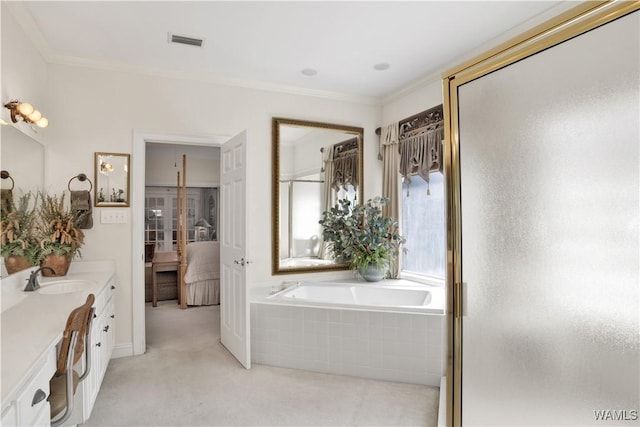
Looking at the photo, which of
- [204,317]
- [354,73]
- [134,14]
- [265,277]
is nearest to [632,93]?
[134,14]

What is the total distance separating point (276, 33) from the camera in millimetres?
2748

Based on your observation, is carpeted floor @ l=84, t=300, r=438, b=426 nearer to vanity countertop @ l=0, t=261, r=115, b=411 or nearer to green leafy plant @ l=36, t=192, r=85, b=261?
vanity countertop @ l=0, t=261, r=115, b=411

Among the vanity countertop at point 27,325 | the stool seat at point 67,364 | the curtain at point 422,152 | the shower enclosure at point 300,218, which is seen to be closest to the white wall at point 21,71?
the vanity countertop at point 27,325

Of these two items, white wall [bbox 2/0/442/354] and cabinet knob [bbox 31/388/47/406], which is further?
white wall [bbox 2/0/442/354]

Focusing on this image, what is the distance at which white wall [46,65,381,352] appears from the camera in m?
3.10

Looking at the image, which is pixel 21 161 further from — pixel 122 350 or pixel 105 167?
pixel 122 350

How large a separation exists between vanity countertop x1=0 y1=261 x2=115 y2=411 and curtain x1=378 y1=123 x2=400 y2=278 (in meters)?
2.79

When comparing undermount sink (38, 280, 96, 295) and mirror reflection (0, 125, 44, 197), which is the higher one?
mirror reflection (0, 125, 44, 197)

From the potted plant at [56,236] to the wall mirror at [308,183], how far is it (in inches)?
69.2

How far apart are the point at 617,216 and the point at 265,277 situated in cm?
334

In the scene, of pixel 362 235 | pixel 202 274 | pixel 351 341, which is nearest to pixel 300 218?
pixel 362 235

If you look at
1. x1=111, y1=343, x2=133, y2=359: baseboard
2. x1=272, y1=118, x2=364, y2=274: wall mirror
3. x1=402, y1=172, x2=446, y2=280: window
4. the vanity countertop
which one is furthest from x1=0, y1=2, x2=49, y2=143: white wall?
x1=402, y1=172, x2=446, y2=280: window

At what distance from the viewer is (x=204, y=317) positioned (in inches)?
177

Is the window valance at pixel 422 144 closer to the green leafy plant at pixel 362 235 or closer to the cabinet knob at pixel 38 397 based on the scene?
the green leafy plant at pixel 362 235
